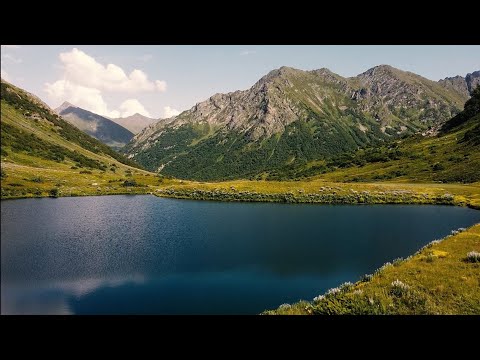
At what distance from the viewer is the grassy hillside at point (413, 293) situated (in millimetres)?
19234

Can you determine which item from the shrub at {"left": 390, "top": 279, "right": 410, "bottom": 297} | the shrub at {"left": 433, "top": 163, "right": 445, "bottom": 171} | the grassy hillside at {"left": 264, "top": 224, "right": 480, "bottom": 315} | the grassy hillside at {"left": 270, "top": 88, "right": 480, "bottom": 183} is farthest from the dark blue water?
the shrub at {"left": 433, "top": 163, "right": 445, "bottom": 171}

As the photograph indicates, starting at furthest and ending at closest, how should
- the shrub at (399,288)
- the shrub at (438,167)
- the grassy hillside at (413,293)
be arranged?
1. the shrub at (438,167)
2. the shrub at (399,288)
3. the grassy hillside at (413,293)

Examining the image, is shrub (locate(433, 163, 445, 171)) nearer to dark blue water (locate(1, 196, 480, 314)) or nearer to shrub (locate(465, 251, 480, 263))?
dark blue water (locate(1, 196, 480, 314))

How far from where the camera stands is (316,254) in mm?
40281

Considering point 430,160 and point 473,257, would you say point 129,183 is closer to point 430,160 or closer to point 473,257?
point 473,257

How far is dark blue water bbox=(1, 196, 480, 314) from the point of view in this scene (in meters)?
25.5

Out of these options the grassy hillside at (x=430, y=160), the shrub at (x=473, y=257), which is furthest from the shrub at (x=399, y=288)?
the grassy hillside at (x=430, y=160)

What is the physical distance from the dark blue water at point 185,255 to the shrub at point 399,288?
824 cm

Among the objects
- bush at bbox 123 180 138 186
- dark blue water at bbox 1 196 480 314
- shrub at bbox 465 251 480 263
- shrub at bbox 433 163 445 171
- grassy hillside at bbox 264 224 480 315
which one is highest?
shrub at bbox 433 163 445 171

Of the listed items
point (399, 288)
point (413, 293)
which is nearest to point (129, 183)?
point (399, 288)

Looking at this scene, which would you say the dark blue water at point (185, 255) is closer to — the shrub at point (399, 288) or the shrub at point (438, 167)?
the shrub at point (399, 288)

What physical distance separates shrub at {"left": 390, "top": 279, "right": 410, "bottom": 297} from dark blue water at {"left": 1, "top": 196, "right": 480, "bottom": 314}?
324 inches

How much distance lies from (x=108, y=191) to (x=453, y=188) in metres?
96.9
